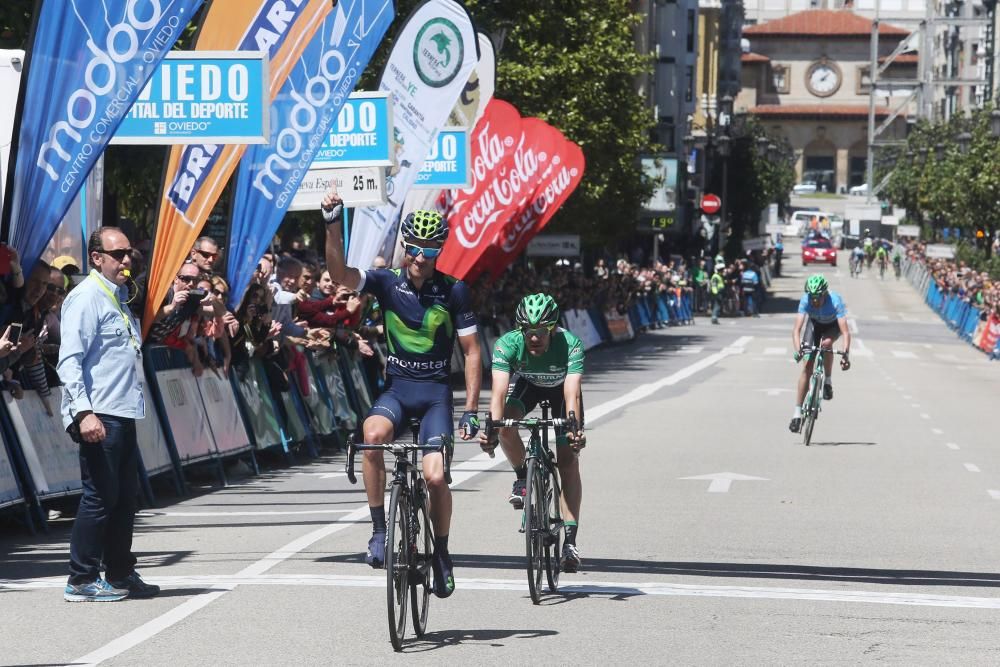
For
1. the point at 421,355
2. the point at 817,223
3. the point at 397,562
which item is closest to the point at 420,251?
the point at 421,355

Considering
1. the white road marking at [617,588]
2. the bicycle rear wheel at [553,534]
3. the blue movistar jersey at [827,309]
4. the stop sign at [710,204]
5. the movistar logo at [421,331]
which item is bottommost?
the white road marking at [617,588]

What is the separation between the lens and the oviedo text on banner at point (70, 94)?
536 inches

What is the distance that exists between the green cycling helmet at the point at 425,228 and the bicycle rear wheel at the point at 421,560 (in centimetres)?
111

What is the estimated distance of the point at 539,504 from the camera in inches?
372

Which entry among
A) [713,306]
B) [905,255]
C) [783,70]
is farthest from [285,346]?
[783,70]

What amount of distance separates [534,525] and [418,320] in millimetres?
1167

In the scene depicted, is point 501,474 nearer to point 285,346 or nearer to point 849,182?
point 285,346

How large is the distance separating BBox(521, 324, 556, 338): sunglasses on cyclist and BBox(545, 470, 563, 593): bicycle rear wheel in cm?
72

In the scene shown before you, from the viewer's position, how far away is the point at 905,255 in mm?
111375

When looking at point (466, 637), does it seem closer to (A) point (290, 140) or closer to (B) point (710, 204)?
(A) point (290, 140)

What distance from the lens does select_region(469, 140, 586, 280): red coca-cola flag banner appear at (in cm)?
2958

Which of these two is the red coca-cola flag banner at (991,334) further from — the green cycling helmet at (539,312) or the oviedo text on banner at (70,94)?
the green cycling helmet at (539,312)

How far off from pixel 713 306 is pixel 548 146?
3427 centimetres

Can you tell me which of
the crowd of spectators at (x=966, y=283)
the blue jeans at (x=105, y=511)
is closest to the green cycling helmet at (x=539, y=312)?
the blue jeans at (x=105, y=511)
